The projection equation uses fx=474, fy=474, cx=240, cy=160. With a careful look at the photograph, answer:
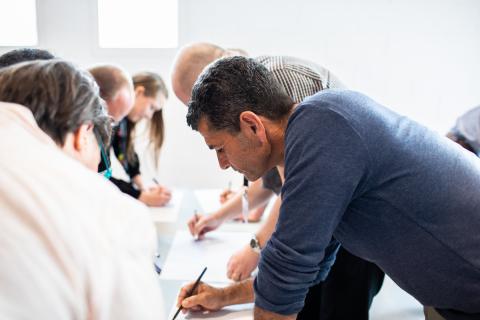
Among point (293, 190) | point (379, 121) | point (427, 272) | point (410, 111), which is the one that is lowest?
point (410, 111)

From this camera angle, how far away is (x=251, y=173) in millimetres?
1072

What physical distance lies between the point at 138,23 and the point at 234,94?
2580 millimetres

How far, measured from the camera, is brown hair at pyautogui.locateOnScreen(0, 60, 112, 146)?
0.66m

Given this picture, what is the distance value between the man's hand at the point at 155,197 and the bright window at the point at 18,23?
188 cm

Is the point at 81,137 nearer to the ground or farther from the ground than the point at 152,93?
farther from the ground

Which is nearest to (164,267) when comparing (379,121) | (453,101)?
(379,121)

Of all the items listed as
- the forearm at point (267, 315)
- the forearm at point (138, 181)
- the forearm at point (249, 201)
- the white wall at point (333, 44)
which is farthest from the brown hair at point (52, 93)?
the white wall at point (333, 44)

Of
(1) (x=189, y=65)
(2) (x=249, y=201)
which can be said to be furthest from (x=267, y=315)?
(1) (x=189, y=65)

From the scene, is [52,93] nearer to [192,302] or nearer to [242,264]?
[192,302]

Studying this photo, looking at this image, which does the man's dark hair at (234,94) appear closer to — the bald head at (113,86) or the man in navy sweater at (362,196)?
the man in navy sweater at (362,196)

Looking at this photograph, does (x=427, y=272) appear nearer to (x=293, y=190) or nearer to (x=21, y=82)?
(x=293, y=190)

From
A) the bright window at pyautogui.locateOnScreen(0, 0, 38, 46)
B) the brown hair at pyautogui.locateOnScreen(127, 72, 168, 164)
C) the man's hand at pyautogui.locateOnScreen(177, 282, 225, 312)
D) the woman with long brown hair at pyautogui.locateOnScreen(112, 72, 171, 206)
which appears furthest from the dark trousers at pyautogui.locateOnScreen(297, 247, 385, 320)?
the bright window at pyautogui.locateOnScreen(0, 0, 38, 46)

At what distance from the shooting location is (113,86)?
169 centimetres

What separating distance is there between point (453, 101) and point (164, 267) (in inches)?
117
